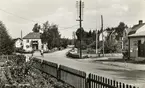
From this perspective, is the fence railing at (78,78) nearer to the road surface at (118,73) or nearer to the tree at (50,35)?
the road surface at (118,73)

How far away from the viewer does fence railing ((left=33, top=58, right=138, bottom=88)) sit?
6.78 metres

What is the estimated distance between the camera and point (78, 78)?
9352 millimetres

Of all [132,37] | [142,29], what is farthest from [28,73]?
[142,29]

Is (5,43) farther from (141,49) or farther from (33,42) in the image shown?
(33,42)

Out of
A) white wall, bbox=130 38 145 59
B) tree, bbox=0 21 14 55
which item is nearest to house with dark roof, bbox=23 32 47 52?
tree, bbox=0 21 14 55

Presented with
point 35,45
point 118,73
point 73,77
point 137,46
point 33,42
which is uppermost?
point 33,42

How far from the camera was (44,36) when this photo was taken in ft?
300

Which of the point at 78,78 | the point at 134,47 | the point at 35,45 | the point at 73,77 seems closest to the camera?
the point at 78,78

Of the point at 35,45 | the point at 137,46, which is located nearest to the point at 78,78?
the point at 137,46

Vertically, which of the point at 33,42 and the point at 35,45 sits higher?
the point at 33,42

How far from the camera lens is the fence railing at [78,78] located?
6.78m

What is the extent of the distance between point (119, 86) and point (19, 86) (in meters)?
4.32

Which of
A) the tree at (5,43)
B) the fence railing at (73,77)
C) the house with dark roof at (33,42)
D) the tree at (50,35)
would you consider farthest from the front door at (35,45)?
the fence railing at (73,77)

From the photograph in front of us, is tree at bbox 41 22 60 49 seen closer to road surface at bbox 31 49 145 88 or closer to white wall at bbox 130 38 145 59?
white wall at bbox 130 38 145 59
